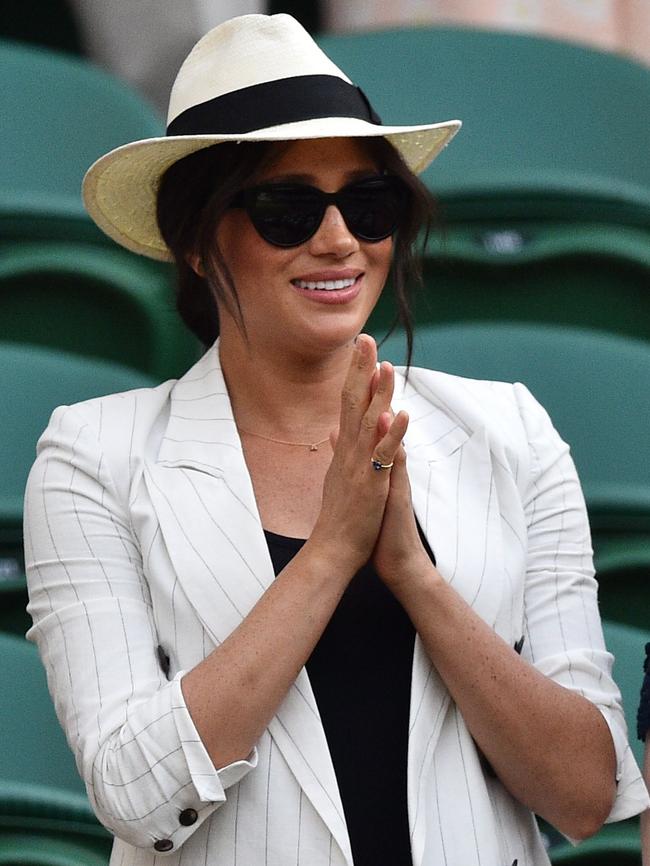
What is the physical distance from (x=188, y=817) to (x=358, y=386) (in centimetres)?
45

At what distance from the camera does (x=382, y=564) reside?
173 cm

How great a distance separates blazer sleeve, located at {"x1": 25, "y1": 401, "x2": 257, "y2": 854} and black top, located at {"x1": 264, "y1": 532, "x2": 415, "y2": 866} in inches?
4.1

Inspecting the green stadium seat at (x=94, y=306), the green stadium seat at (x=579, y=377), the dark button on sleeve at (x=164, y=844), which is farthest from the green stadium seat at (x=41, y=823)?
the green stadium seat at (x=94, y=306)

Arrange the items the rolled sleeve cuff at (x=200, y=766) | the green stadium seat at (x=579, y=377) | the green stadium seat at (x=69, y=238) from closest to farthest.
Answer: the rolled sleeve cuff at (x=200, y=766) < the green stadium seat at (x=579, y=377) < the green stadium seat at (x=69, y=238)

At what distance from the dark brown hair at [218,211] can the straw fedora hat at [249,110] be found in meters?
0.02

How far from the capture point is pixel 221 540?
5.85ft

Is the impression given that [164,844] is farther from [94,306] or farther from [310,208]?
[94,306]

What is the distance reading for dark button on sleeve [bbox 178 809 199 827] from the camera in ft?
5.48

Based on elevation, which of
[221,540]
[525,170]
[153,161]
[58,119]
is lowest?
[221,540]

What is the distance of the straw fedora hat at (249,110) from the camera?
6.10 ft

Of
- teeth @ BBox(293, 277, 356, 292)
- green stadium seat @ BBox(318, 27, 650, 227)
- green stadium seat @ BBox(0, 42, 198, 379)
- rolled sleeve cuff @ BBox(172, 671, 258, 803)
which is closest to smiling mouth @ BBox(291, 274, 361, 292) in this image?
teeth @ BBox(293, 277, 356, 292)

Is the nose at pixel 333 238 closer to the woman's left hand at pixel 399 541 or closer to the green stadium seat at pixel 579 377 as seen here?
the woman's left hand at pixel 399 541

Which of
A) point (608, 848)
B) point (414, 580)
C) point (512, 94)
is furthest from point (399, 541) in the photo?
point (512, 94)

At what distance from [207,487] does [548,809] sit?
49 centimetres
